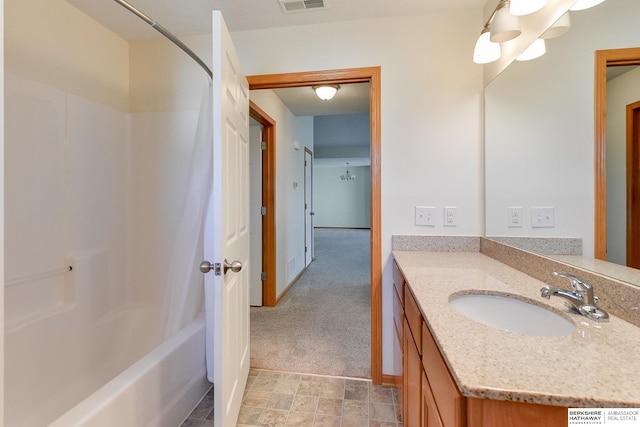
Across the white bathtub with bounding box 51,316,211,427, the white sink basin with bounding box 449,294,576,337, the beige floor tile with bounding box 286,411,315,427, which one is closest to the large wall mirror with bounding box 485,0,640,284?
the white sink basin with bounding box 449,294,576,337

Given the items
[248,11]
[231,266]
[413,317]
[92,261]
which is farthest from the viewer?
[92,261]

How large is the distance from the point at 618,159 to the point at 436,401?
941 mm

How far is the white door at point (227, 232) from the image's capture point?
3.93 ft

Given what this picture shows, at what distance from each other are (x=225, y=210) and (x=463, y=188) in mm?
1407

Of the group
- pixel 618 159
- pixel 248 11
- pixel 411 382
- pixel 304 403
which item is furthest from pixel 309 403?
pixel 248 11

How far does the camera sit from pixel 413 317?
1.10m

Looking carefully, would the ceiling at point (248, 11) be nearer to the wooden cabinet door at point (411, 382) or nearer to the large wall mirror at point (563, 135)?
the large wall mirror at point (563, 135)

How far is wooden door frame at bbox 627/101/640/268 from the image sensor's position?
809 millimetres

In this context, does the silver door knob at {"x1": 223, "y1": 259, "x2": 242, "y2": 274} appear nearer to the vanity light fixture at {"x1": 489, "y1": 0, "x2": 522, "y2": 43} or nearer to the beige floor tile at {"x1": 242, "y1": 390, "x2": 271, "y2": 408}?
the beige floor tile at {"x1": 242, "y1": 390, "x2": 271, "y2": 408}

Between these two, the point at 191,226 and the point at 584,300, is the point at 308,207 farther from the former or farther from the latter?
the point at 584,300

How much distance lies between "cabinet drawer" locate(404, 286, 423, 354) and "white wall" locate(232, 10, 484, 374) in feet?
1.69

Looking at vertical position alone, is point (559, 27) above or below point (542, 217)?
above

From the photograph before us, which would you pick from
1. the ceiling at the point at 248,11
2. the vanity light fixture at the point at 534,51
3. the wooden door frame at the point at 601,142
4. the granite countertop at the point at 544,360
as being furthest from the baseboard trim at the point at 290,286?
the vanity light fixture at the point at 534,51

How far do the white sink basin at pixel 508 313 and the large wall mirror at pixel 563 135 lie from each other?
10.0 inches
